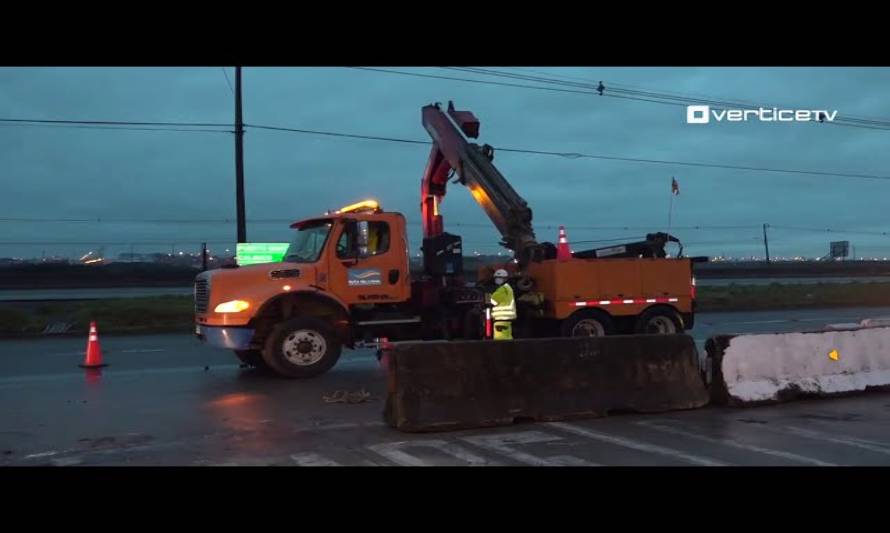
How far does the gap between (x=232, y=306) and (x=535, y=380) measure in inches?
209

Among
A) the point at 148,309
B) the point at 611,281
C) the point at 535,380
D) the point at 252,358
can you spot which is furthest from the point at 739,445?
the point at 148,309

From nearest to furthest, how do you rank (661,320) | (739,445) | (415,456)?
(415,456) < (739,445) < (661,320)

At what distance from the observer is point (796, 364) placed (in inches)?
381

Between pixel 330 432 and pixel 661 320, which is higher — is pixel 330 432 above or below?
below

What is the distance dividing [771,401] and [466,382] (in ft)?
12.6

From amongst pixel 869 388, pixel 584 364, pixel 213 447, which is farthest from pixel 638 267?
pixel 213 447

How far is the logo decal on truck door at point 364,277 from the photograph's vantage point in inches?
492

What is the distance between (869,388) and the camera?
33.1 feet

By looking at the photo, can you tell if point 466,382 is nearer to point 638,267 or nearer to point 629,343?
point 629,343

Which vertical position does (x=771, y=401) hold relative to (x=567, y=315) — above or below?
below

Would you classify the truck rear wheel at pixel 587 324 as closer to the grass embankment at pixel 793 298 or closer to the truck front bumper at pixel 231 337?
the truck front bumper at pixel 231 337

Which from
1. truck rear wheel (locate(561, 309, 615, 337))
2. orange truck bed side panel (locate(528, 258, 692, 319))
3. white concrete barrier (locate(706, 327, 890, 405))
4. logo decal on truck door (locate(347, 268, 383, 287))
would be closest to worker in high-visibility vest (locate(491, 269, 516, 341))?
orange truck bed side panel (locate(528, 258, 692, 319))

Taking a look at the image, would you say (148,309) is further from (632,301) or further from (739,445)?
(739,445)

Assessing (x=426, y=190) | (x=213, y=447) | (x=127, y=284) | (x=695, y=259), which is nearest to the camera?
(x=213, y=447)
